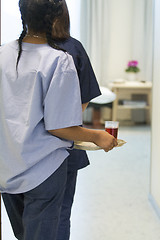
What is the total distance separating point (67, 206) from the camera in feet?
4.05

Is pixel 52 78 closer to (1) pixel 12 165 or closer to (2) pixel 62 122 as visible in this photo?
(2) pixel 62 122

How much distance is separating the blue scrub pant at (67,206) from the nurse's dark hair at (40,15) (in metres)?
0.48

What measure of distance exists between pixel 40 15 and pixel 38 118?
0.89 ft

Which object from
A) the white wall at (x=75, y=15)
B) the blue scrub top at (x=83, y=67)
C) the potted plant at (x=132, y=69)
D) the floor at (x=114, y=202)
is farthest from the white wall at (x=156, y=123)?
the potted plant at (x=132, y=69)

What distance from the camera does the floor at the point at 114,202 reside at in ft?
5.52

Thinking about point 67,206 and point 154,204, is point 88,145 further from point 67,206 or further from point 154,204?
point 154,204

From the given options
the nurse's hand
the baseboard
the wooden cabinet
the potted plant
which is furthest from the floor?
the potted plant

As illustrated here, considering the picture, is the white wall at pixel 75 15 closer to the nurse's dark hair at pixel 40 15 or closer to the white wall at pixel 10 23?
the white wall at pixel 10 23

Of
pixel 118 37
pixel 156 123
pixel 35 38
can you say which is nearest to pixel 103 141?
pixel 35 38

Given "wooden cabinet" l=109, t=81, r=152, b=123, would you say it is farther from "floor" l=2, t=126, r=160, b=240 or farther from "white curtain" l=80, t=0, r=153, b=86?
"floor" l=2, t=126, r=160, b=240

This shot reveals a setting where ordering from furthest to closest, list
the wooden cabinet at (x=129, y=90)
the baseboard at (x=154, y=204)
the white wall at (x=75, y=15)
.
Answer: the wooden cabinet at (x=129, y=90), the white wall at (x=75, y=15), the baseboard at (x=154, y=204)

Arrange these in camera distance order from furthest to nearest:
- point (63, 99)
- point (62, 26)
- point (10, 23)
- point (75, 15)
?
point (75, 15) → point (10, 23) → point (62, 26) → point (63, 99)

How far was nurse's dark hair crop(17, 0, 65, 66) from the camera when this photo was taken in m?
0.90

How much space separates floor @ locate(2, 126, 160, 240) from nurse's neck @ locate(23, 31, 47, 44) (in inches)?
41.3
